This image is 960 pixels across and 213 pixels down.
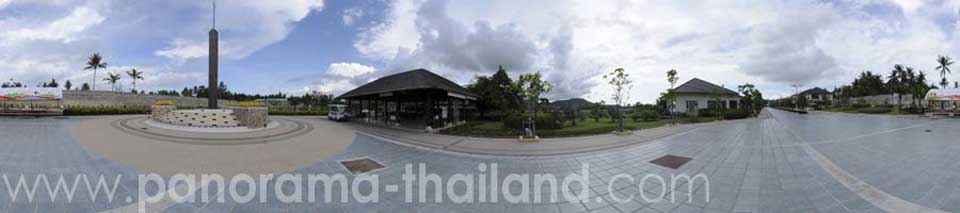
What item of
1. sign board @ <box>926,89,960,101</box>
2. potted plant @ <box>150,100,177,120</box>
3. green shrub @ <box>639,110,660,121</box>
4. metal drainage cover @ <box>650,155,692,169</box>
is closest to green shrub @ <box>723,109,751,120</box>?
green shrub @ <box>639,110,660,121</box>

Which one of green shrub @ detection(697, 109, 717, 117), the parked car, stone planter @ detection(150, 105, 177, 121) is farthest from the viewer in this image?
green shrub @ detection(697, 109, 717, 117)

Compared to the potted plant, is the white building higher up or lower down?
higher up

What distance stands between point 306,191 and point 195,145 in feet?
19.9

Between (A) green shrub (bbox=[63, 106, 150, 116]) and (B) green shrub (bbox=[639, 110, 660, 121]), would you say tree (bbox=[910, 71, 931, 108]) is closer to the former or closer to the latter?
(B) green shrub (bbox=[639, 110, 660, 121])

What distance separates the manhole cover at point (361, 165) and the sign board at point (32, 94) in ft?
103

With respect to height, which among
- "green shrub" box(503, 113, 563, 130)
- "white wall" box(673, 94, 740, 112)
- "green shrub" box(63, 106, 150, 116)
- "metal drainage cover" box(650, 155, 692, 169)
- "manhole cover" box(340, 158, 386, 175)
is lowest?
"metal drainage cover" box(650, 155, 692, 169)

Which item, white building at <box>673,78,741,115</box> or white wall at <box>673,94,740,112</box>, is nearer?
white building at <box>673,78,741,115</box>

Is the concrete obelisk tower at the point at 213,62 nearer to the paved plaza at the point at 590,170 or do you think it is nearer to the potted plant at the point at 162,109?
the potted plant at the point at 162,109

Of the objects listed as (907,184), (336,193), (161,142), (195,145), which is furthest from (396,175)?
(161,142)

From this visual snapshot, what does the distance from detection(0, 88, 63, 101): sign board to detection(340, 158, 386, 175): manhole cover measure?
31513 millimetres

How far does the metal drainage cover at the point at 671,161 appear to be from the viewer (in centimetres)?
559

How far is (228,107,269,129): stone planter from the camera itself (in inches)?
516

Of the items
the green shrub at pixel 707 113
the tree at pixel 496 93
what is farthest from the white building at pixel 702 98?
the tree at pixel 496 93

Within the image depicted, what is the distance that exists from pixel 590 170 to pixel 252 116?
13.5 m
